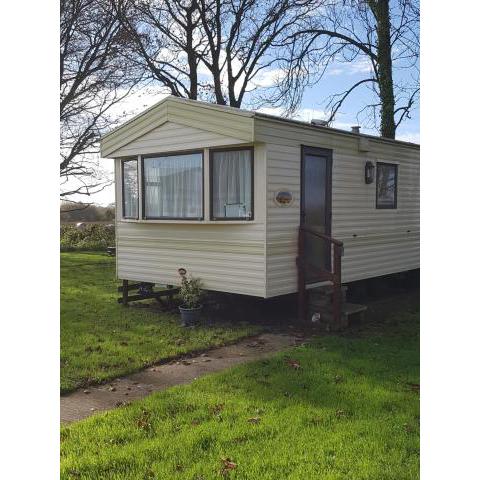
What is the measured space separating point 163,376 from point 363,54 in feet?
21.8

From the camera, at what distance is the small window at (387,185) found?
789 centimetres

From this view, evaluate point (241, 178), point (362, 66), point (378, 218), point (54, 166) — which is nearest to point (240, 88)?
point (362, 66)

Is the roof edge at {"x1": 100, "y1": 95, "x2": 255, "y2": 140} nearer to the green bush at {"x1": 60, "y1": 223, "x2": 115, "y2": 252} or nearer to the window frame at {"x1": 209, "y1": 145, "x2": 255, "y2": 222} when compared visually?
the window frame at {"x1": 209, "y1": 145, "x2": 255, "y2": 222}

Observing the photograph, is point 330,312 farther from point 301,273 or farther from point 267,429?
point 267,429

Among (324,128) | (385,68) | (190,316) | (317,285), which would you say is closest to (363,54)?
(385,68)

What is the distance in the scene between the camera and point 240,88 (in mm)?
15133

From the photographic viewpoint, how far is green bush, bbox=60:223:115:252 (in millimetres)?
15141

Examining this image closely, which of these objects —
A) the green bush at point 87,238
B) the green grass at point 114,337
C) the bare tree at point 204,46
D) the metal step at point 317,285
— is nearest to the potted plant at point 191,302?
the green grass at point 114,337

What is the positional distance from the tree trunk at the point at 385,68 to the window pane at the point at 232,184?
2736 mm

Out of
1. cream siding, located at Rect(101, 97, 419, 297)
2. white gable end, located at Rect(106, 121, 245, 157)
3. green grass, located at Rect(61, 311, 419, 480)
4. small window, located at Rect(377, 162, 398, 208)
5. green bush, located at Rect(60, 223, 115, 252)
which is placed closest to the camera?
green grass, located at Rect(61, 311, 419, 480)

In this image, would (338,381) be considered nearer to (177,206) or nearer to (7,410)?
(7,410)

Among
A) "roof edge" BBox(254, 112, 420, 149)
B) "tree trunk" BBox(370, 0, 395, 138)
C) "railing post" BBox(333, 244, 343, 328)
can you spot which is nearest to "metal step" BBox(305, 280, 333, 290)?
"railing post" BBox(333, 244, 343, 328)

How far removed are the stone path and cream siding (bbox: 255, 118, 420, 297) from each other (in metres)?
0.78
